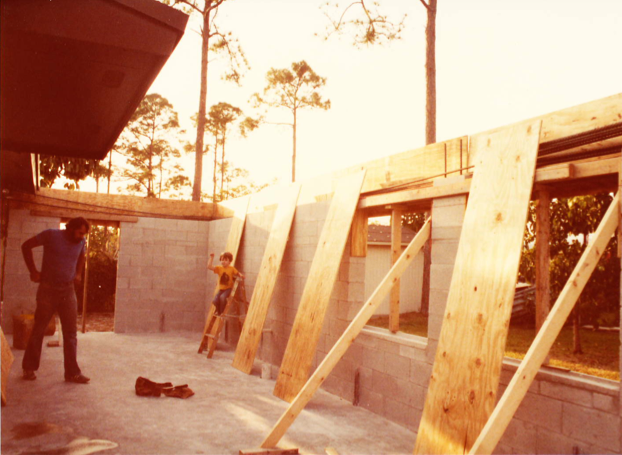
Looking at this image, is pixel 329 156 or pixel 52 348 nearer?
pixel 52 348

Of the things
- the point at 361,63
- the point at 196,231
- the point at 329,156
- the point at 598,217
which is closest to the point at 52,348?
the point at 196,231

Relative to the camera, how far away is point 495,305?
11.0 feet

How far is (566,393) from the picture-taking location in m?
3.08

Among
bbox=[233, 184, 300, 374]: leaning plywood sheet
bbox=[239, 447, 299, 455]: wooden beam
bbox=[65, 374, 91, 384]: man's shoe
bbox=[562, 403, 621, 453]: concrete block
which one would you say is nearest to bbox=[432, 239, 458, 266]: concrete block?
bbox=[562, 403, 621, 453]: concrete block

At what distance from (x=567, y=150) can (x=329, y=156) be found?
20646mm

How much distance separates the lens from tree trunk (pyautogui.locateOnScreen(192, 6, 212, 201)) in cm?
1456

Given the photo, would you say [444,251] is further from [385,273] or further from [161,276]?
[385,273]

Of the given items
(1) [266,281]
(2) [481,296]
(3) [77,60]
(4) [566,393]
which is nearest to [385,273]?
(1) [266,281]

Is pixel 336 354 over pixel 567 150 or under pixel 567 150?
under

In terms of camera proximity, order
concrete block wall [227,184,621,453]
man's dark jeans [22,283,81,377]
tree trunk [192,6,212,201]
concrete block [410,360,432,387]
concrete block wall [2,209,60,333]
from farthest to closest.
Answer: tree trunk [192,6,212,201] → concrete block wall [2,209,60,333] → man's dark jeans [22,283,81,377] → concrete block [410,360,432,387] → concrete block wall [227,184,621,453]

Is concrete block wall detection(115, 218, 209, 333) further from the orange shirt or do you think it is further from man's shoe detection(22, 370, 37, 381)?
man's shoe detection(22, 370, 37, 381)

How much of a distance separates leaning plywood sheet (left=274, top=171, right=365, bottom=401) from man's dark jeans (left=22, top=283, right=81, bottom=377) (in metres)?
2.25

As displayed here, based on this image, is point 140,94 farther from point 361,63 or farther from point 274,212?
point 361,63

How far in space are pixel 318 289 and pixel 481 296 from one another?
2.31m
